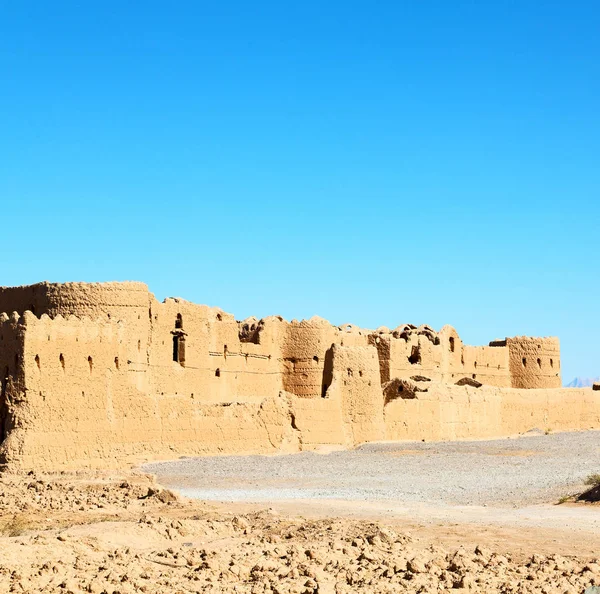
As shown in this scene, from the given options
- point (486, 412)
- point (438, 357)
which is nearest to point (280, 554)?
point (486, 412)

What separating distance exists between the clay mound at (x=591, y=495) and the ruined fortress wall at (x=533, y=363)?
3437 centimetres

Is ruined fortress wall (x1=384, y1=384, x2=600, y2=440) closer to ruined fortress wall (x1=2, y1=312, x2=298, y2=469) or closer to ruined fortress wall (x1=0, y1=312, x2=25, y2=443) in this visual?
ruined fortress wall (x1=2, y1=312, x2=298, y2=469)

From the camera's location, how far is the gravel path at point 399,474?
1908 centimetres

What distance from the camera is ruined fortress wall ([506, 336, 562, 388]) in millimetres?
51656

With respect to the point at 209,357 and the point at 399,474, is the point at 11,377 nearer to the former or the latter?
the point at 399,474

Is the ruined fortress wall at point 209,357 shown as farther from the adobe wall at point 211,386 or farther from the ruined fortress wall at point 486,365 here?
the ruined fortress wall at point 486,365

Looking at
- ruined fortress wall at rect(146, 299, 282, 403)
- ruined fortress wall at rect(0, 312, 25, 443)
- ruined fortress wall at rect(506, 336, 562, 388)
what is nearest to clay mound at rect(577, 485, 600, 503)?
ruined fortress wall at rect(0, 312, 25, 443)

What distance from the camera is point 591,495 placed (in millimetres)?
17422

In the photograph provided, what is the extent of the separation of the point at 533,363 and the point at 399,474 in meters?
30.4

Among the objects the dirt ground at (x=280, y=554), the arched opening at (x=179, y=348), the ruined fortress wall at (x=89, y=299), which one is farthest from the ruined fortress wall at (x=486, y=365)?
the dirt ground at (x=280, y=554)

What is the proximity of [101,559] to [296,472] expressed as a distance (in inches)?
471

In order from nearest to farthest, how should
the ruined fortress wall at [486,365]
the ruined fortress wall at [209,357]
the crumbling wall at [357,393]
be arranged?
the crumbling wall at [357,393] < the ruined fortress wall at [209,357] < the ruined fortress wall at [486,365]

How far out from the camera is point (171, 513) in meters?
16.2

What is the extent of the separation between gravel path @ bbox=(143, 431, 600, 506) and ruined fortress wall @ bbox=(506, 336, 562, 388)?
20.9m
